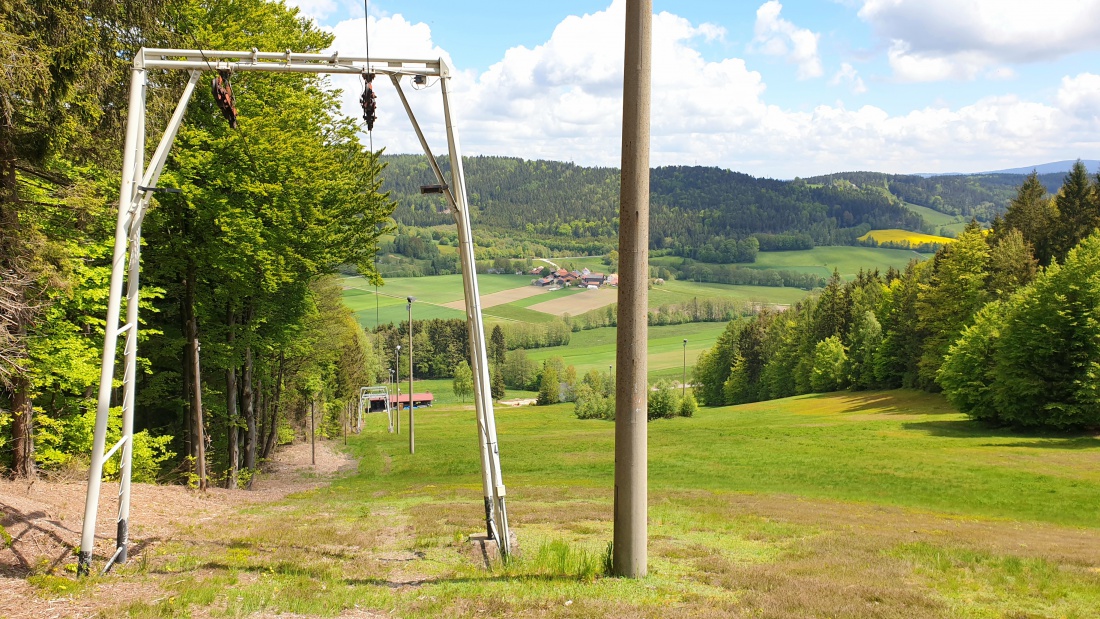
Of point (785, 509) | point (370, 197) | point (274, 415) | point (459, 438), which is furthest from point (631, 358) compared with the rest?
point (459, 438)

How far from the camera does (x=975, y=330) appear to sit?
5181cm

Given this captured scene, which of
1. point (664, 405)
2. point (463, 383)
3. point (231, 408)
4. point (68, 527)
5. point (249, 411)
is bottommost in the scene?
point (463, 383)

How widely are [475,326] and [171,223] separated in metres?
14.9

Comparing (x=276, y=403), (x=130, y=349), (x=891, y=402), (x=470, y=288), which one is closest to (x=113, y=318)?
(x=130, y=349)

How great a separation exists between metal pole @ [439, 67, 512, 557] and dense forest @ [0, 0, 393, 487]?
20.0 feet

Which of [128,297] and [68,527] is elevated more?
[128,297]

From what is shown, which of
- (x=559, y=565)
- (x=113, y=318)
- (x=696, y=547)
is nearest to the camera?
(x=113, y=318)

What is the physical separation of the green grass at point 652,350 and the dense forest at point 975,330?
33705 mm

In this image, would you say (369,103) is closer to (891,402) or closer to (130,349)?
(130,349)

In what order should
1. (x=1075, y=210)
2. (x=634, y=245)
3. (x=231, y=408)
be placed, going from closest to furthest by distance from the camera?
(x=634, y=245) < (x=231, y=408) < (x=1075, y=210)

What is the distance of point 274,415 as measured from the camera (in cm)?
3825

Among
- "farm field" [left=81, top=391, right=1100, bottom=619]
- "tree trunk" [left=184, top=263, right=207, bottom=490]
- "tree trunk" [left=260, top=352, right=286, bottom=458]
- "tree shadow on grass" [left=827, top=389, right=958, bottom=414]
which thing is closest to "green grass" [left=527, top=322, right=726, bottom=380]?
"tree shadow on grass" [left=827, top=389, right=958, bottom=414]

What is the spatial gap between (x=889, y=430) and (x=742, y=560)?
136 ft

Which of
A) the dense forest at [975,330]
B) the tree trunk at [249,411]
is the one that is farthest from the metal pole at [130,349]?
the dense forest at [975,330]
